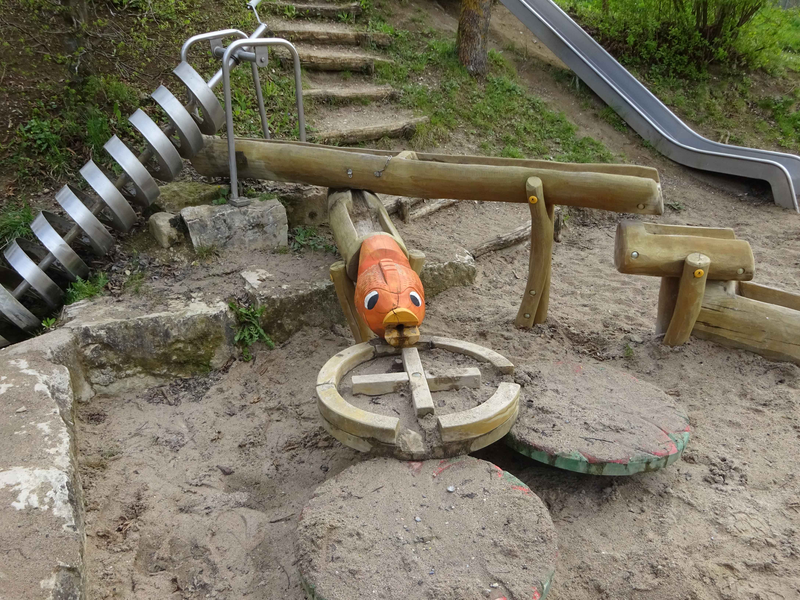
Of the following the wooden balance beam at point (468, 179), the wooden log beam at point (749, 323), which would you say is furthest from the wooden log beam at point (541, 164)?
the wooden log beam at point (749, 323)

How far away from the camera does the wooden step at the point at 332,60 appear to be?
6199mm

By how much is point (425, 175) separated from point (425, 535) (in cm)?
227

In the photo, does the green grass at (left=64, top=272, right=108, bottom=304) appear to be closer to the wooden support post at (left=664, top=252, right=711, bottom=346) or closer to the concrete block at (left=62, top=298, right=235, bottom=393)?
the concrete block at (left=62, top=298, right=235, bottom=393)

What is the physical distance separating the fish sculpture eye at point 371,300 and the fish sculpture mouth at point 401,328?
97mm

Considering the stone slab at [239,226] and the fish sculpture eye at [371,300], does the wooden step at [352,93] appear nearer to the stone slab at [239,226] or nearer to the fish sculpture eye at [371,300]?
the stone slab at [239,226]

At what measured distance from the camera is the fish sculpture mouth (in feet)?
8.95

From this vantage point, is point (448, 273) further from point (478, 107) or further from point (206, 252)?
point (478, 107)

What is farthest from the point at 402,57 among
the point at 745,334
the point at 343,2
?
the point at 745,334

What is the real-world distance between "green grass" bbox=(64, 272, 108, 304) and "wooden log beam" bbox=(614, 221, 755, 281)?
3.11 meters

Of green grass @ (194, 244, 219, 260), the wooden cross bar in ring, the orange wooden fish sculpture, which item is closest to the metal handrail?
green grass @ (194, 244, 219, 260)

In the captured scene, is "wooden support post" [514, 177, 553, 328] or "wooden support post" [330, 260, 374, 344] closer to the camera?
"wooden support post" [330, 260, 374, 344]

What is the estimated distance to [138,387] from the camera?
3.44 m

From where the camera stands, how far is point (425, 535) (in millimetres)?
2115

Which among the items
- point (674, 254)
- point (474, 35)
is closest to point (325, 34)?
point (474, 35)
